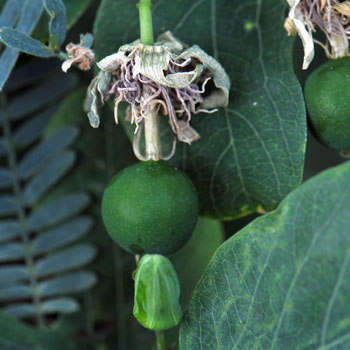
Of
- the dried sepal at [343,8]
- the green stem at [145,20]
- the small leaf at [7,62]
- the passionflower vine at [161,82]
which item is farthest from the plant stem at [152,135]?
the dried sepal at [343,8]

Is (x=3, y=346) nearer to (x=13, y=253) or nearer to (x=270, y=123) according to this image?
(x=13, y=253)

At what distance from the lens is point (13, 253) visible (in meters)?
1.22

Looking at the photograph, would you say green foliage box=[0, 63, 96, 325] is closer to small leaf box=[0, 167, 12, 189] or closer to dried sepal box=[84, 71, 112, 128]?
small leaf box=[0, 167, 12, 189]

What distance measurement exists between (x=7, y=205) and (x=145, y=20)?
59cm

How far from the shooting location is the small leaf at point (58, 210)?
1.22 meters

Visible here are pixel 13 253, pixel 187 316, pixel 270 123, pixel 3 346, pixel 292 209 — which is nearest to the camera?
pixel 292 209

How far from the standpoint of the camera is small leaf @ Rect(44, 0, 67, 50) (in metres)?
0.84

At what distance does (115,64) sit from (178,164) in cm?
23

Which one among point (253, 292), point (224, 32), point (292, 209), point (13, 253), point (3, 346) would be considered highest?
point (224, 32)

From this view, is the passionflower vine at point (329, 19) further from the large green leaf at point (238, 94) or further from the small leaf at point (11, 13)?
the small leaf at point (11, 13)

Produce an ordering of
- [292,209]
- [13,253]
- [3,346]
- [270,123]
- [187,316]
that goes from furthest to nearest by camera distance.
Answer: [13,253] → [3,346] → [270,123] → [187,316] → [292,209]

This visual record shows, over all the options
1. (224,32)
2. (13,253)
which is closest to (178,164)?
(224,32)

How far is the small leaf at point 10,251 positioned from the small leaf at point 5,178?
13cm

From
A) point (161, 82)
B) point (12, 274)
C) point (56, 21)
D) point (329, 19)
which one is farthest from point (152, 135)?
point (12, 274)
